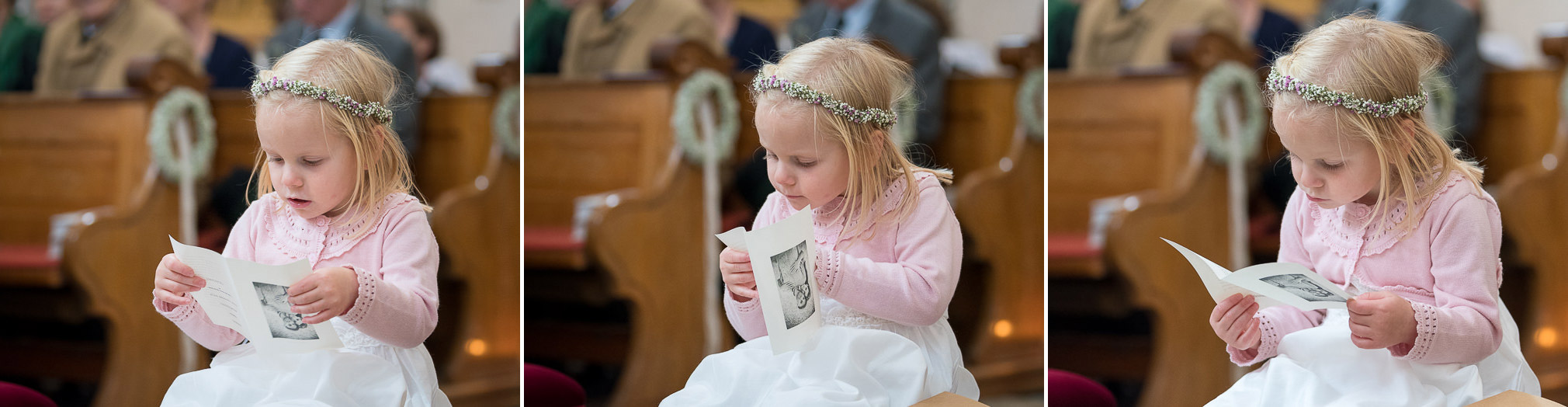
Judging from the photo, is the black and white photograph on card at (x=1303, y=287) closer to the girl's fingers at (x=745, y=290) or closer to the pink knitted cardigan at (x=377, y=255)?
the girl's fingers at (x=745, y=290)

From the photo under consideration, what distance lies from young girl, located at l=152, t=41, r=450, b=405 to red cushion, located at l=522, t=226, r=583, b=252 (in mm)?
604

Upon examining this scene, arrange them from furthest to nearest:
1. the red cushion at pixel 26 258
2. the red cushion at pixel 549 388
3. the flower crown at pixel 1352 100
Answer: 1. the red cushion at pixel 549 388
2. the red cushion at pixel 26 258
3. the flower crown at pixel 1352 100

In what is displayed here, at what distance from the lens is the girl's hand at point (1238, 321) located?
1.87 metres

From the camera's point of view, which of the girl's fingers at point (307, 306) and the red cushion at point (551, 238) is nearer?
the girl's fingers at point (307, 306)

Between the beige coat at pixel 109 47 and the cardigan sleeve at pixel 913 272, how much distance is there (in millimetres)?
1490

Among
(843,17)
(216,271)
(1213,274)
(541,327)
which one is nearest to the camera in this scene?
(1213,274)

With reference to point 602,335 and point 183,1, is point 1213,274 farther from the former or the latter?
point 183,1

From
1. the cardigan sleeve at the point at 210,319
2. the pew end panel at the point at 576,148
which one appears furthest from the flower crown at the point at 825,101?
the cardigan sleeve at the point at 210,319

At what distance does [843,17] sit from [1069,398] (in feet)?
3.27

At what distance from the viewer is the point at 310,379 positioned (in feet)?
6.73

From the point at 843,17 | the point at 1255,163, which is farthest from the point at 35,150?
the point at 1255,163

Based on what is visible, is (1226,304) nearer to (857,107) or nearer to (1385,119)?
(1385,119)

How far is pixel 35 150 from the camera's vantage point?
8.95ft

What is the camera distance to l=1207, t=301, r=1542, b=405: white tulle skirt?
1.80m
